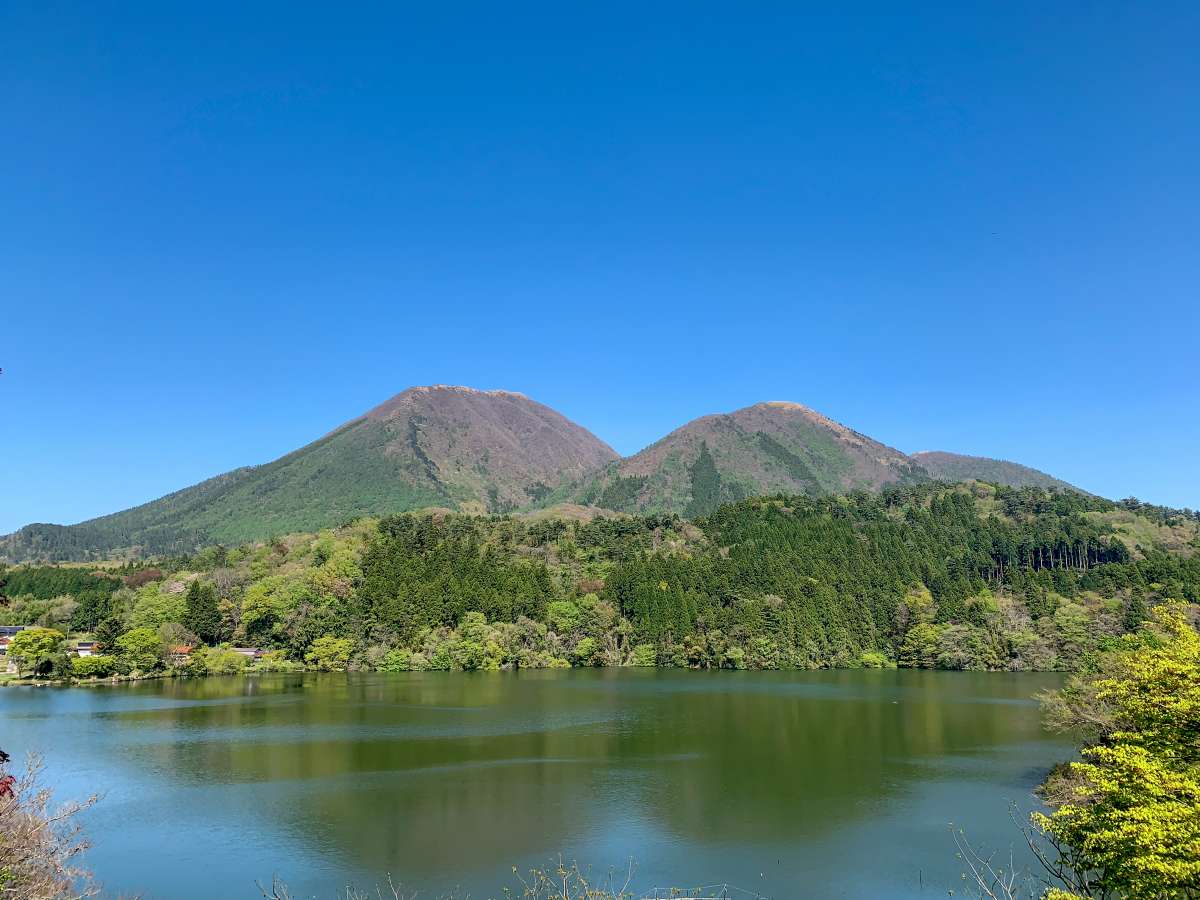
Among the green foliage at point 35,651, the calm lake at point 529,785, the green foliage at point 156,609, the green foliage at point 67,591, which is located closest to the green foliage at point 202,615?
the green foliage at point 156,609

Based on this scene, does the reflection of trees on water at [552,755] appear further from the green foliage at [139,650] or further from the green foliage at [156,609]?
the green foliage at [156,609]

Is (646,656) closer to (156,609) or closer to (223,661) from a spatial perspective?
(223,661)

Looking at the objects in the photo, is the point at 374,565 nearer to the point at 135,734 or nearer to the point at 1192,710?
the point at 135,734

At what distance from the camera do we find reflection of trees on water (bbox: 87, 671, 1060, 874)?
96.0 ft

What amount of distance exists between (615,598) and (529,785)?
2621 inches

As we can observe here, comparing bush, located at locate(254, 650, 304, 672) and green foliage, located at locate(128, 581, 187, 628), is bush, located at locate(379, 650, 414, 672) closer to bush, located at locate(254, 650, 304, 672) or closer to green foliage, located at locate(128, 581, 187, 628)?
bush, located at locate(254, 650, 304, 672)

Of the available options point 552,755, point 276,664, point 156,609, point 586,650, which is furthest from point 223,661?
point 552,755

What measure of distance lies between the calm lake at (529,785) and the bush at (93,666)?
28.8 ft

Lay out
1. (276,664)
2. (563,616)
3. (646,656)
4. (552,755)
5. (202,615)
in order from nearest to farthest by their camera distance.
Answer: (552,755), (202,615), (276,664), (646,656), (563,616)

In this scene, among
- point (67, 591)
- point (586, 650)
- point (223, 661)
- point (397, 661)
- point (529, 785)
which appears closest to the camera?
point (529, 785)

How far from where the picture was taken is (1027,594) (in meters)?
95.9

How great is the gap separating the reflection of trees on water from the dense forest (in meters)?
17.4

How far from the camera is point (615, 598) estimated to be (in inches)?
3991

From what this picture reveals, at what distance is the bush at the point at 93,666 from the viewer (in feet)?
239
